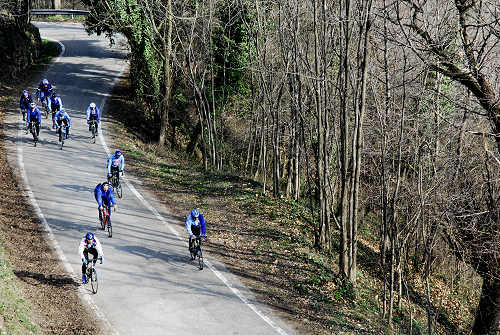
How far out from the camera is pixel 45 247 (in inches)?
595

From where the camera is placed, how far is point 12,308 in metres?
11.1

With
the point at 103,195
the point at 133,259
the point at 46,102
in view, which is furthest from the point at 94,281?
the point at 46,102

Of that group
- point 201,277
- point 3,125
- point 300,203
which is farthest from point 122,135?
point 201,277

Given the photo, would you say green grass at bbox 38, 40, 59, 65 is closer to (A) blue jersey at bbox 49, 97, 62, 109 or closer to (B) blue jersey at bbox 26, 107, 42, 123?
(A) blue jersey at bbox 49, 97, 62, 109

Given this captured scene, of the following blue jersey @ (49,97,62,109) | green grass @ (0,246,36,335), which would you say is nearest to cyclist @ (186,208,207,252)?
green grass @ (0,246,36,335)

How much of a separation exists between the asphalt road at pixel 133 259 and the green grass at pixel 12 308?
1.57 m

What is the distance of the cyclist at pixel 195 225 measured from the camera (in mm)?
14702

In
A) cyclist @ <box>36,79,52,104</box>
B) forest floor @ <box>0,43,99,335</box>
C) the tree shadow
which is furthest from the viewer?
cyclist @ <box>36,79,52,104</box>

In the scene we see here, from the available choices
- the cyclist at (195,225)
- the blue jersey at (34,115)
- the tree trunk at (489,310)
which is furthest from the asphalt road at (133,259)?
the tree trunk at (489,310)

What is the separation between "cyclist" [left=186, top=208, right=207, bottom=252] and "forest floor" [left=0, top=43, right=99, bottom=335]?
3366 millimetres

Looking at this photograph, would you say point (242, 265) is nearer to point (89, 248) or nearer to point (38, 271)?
point (89, 248)

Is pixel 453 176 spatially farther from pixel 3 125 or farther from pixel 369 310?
pixel 3 125

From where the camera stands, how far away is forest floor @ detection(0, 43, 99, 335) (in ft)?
36.7

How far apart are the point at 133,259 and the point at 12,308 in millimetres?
4391
